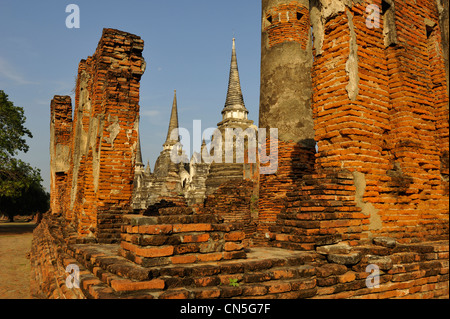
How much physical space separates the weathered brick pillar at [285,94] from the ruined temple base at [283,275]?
4.80 meters

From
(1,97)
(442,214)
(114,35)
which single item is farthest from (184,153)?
(442,214)

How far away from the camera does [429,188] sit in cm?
438

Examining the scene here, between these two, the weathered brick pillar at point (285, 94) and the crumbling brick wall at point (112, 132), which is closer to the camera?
the crumbling brick wall at point (112, 132)

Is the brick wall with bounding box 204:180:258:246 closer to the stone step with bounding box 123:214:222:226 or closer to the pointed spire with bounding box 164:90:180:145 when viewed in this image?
the stone step with bounding box 123:214:222:226

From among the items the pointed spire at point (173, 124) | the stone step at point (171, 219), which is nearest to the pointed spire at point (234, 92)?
the pointed spire at point (173, 124)

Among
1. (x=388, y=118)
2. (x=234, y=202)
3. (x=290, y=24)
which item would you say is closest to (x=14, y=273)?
(x=234, y=202)

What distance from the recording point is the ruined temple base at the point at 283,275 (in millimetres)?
2436

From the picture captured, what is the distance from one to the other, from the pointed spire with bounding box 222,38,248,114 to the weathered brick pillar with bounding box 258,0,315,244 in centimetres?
2480

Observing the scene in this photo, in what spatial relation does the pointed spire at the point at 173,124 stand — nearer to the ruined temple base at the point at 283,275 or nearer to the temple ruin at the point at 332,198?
the temple ruin at the point at 332,198

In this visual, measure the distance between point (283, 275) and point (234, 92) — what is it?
33.1 meters

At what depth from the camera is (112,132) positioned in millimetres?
6781

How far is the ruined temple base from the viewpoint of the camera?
7.99ft

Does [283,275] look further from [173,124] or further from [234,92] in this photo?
[173,124]
